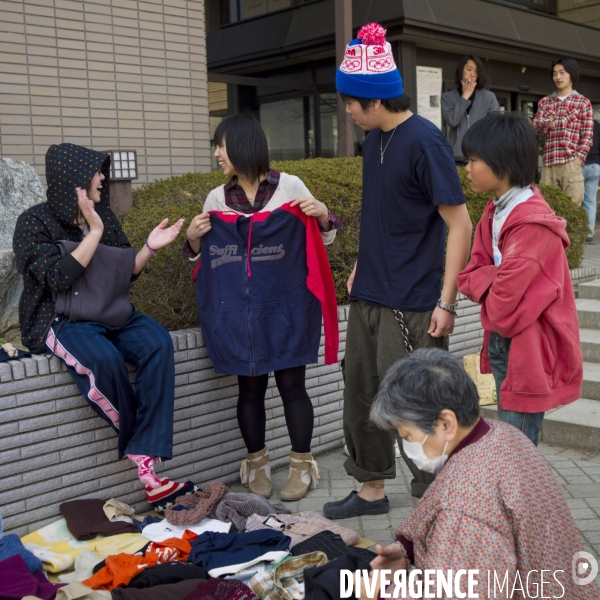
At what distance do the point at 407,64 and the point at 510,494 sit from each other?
32.1ft

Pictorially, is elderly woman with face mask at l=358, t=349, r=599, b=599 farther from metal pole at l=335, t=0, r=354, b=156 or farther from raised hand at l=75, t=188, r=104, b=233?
metal pole at l=335, t=0, r=354, b=156

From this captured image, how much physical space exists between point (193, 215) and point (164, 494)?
1.86 metres

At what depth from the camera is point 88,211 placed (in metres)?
3.70

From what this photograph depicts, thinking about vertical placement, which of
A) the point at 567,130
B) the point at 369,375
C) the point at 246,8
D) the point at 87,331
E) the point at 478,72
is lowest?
the point at 369,375

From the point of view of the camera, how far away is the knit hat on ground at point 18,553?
3.28 m

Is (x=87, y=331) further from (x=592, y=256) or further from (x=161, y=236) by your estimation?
(x=592, y=256)

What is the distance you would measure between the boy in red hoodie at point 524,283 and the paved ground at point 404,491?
969 mm

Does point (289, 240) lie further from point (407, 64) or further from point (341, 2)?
point (407, 64)

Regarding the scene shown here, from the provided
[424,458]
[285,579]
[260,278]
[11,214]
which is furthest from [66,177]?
[424,458]

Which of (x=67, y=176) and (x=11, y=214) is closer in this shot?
(x=67, y=176)

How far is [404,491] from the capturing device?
4293 mm

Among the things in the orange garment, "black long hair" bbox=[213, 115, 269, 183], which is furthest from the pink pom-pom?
the orange garment

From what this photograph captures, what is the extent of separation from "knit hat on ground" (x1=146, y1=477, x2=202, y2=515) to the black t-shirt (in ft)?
4.64

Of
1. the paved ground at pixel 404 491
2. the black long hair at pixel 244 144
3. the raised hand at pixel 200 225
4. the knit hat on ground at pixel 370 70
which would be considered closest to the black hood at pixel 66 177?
the raised hand at pixel 200 225
